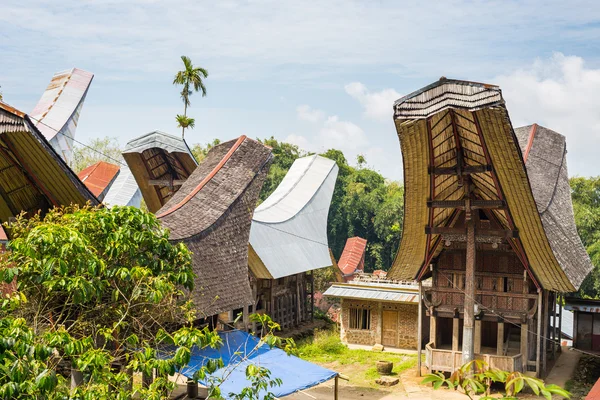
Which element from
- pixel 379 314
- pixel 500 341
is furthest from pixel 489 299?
pixel 379 314

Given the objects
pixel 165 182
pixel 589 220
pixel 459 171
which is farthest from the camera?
pixel 589 220

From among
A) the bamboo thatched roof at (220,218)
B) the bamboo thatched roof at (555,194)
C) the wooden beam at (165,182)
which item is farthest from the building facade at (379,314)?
the bamboo thatched roof at (220,218)

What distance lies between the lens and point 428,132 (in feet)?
51.5

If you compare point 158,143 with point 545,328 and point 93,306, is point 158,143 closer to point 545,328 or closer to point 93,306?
point 93,306

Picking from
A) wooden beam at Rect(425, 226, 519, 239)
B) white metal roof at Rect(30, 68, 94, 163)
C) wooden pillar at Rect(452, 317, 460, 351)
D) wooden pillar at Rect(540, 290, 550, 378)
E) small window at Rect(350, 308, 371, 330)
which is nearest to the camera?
wooden beam at Rect(425, 226, 519, 239)

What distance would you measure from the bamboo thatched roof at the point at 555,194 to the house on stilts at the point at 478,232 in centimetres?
7

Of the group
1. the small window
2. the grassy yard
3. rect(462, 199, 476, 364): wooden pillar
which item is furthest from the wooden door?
rect(462, 199, 476, 364): wooden pillar

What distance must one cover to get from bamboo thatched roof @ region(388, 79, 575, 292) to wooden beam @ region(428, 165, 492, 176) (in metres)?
0.04

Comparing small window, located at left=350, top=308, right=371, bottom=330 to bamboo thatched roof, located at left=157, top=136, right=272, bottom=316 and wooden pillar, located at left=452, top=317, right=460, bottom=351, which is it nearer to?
wooden pillar, located at left=452, top=317, right=460, bottom=351

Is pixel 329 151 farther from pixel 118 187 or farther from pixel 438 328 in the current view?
pixel 438 328

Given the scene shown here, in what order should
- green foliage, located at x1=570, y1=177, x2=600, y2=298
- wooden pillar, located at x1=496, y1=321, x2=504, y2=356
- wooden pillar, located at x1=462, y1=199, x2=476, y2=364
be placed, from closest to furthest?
wooden pillar, located at x1=462, y1=199, x2=476, y2=364, wooden pillar, located at x1=496, y1=321, x2=504, y2=356, green foliage, located at x1=570, y1=177, x2=600, y2=298

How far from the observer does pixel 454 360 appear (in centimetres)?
1781

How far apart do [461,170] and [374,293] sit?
798cm

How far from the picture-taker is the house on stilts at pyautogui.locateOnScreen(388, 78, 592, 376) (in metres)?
14.5
